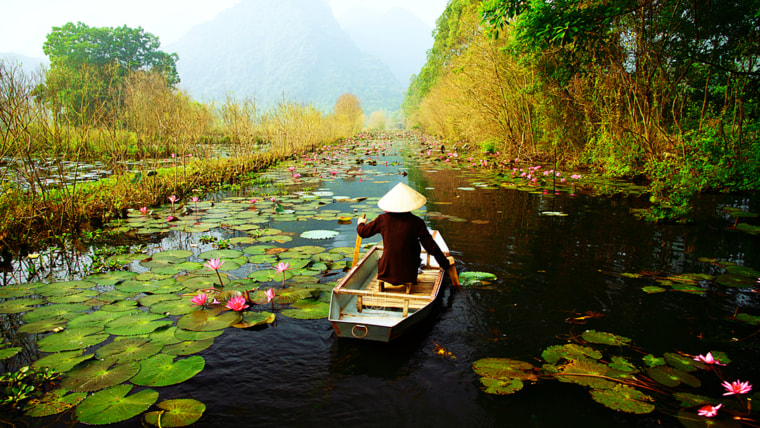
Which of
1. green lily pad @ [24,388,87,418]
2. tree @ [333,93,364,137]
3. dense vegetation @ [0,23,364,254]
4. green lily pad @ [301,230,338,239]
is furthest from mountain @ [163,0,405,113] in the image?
green lily pad @ [24,388,87,418]

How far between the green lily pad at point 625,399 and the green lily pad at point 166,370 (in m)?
2.66

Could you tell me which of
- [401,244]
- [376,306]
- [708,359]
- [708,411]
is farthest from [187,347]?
[708,359]

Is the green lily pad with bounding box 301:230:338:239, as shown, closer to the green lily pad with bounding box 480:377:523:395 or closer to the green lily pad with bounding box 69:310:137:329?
the green lily pad with bounding box 69:310:137:329

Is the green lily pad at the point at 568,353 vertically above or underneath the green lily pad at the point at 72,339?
underneath

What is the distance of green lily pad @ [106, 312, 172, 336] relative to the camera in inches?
122

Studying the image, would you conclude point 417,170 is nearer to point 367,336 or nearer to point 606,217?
point 606,217

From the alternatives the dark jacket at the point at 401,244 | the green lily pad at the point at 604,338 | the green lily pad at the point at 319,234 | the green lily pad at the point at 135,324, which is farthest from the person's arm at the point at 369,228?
the green lily pad at the point at 319,234

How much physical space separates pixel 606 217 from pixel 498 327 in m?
5.14

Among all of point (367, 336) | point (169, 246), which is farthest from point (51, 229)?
point (367, 336)

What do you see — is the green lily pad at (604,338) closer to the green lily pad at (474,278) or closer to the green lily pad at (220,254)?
the green lily pad at (474,278)

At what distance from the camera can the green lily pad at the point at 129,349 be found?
9.20ft

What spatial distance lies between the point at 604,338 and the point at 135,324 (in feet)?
12.4

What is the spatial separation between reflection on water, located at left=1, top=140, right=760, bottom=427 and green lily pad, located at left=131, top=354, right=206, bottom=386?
2.5 inches

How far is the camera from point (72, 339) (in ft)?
9.73
